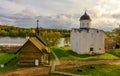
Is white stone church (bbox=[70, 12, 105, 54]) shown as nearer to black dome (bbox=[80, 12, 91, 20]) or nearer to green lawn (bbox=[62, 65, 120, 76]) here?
black dome (bbox=[80, 12, 91, 20])

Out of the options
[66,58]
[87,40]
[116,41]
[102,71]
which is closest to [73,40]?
[87,40]

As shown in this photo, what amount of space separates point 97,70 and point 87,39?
17.6m

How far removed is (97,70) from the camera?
41.6 meters

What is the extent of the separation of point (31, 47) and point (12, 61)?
6525 millimetres

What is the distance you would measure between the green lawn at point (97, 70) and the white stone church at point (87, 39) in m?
14.3

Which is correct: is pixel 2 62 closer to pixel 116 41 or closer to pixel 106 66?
pixel 106 66

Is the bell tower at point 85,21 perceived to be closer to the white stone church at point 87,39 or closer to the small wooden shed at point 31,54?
the white stone church at point 87,39

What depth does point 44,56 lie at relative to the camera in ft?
148

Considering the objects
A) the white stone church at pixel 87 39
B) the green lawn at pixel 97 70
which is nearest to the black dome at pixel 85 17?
the white stone church at pixel 87 39

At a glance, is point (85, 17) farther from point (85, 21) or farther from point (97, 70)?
point (97, 70)

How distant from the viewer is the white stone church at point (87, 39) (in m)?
58.1

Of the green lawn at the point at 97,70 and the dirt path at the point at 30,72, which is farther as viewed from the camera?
the green lawn at the point at 97,70

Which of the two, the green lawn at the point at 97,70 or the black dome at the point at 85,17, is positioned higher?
the black dome at the point at 85,17

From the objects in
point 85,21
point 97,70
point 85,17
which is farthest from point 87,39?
point 97,70
